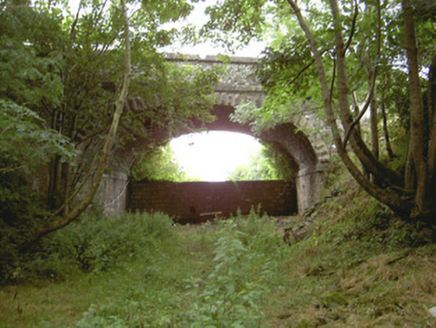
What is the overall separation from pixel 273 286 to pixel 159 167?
10.5 meters

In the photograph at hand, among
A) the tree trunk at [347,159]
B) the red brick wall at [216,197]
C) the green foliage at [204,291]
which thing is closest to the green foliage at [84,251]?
the green foliage at [204,291]

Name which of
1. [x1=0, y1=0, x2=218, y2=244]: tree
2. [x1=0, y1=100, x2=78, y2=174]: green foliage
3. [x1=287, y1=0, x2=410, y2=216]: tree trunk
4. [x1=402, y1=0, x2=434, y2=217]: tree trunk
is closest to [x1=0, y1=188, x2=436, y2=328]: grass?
[x1=287, y1=0, x2=410, y2=216]: tree trunk

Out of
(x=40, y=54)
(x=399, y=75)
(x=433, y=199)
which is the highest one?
(x=40, y=54)

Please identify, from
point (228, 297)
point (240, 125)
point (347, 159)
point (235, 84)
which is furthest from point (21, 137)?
point (240, 125)

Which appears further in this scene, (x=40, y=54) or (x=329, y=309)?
(x=40, y=54)

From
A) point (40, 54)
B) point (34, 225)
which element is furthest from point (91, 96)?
point (34, 225)

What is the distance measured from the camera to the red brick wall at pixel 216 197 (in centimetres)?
1363

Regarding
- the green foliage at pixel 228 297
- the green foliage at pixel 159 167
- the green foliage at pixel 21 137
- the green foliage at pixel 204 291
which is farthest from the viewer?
the green foliage at pixel 159 167

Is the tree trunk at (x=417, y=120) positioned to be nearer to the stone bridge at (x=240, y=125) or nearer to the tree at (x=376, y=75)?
the tree at (x=376, y=75)

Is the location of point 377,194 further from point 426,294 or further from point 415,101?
point 426,294

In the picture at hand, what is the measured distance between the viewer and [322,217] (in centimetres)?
689

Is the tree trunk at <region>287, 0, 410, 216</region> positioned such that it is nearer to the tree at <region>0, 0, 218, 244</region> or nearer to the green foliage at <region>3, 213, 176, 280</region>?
the tree at <region>0, 0, 218, 244</region>

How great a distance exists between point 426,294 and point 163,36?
6.50 meters

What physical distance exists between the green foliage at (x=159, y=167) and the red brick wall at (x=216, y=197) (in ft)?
1.11
